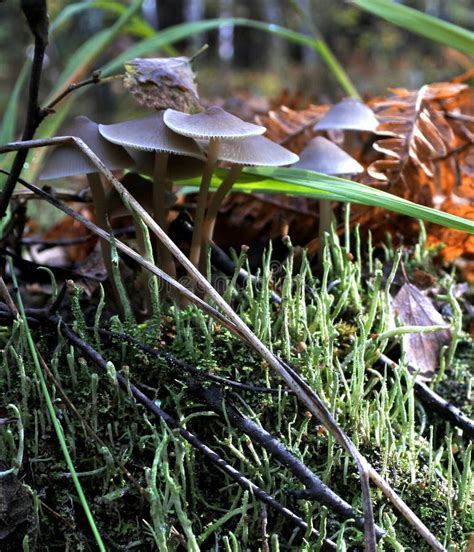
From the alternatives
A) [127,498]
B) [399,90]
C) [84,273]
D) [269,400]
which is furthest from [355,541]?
[399,90]

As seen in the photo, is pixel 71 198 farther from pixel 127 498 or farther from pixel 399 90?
pixel 399 90

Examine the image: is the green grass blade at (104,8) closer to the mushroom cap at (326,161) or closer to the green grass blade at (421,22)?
the green grass blade at (421,22)

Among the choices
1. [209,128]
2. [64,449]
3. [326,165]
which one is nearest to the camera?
[64,449]

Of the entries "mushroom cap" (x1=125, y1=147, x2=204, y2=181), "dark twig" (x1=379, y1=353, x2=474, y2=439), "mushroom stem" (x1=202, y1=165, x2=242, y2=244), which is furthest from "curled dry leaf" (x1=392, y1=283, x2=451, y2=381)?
"mushroom cap" (x1=125, y1=147, x2=204, y2=181)

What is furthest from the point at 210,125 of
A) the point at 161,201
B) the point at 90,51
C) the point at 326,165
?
the point at 90,51

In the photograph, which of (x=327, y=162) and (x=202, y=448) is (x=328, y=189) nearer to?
(x=327, y=162)

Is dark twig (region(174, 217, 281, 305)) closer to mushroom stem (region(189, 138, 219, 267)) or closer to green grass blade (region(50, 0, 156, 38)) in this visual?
mushroom stem (region(189, 138, 219, 267))
